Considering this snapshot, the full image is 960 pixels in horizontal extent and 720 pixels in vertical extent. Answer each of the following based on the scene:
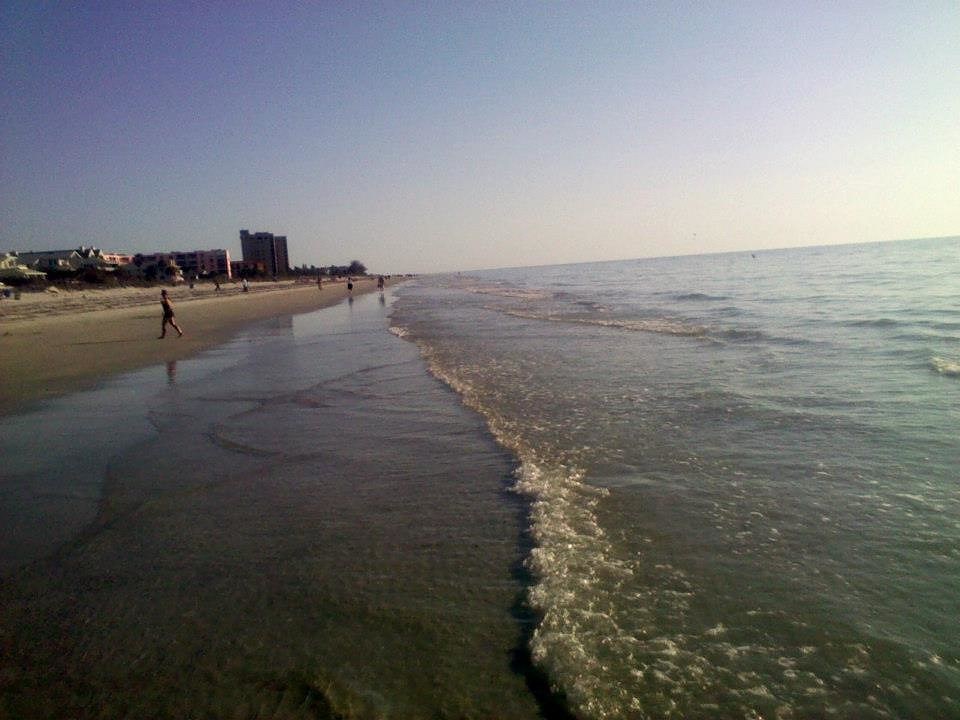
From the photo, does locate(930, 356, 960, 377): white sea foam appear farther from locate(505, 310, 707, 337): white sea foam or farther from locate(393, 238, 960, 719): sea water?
locate(505, 310, 707, 337): white sea foam

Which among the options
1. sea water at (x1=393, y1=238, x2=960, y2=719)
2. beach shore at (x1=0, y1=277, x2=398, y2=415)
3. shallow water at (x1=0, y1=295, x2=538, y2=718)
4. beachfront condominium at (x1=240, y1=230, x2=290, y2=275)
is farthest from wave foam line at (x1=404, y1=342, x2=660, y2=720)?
beachfront condominium at (x1=240, y1=230, x2=290, y2=275)

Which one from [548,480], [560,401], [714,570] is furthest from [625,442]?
[714,570]

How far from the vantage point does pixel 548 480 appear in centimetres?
527

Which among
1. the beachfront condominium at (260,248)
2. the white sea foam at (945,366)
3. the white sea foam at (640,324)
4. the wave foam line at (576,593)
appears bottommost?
the wave foam line at (576,593)

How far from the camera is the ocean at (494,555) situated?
2.67 m

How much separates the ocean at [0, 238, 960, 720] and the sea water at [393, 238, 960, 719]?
2cm

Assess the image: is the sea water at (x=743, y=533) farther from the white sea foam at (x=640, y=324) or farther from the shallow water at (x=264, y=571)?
the white sea foam at (x=640, y=324)

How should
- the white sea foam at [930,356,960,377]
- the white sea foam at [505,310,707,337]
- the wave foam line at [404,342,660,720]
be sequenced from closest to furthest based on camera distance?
1. the wave foam line at [404,342,660,720]
2. the white sea foam at [930,356,960,377]
3. the white sea foam at [505,310,707,337]

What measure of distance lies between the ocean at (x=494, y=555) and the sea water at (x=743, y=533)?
22mm

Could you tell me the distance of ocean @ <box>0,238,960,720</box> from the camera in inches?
105

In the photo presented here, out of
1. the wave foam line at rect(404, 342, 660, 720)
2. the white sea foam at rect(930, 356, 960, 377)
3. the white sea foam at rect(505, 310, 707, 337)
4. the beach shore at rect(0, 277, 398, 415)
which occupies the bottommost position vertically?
the beach shore at rect(0, 277, 398, 415)

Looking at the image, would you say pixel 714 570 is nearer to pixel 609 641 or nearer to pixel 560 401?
pixel 609 641

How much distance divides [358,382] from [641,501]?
704cm

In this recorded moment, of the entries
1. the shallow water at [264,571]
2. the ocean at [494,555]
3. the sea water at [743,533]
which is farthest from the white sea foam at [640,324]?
the shallow water at [264,571]
